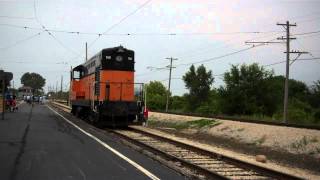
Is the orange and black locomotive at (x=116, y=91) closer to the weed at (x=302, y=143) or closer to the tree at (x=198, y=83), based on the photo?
the weed at (x=302, y=143)

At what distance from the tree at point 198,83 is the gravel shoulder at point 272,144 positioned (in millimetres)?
77120

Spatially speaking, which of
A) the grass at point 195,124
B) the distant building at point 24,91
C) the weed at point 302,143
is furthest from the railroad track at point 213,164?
the distant building at point 24,91

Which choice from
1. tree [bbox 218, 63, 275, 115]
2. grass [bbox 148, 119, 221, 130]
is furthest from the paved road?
tree [bbox 218, 63, 275, 115]

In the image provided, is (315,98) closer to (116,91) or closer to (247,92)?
(247,92)

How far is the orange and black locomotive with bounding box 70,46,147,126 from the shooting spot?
27938 mm

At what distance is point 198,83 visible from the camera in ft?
362

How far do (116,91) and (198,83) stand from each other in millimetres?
82100

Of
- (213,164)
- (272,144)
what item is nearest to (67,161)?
(213,164)

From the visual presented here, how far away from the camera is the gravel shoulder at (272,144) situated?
15.9m

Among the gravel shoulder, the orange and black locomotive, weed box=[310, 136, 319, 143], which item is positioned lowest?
the gravel shoulder

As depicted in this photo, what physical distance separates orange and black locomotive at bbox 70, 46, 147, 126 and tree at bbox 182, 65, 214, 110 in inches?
3001

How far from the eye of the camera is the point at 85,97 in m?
34.2

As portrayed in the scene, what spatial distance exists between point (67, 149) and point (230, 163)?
540 centimetres

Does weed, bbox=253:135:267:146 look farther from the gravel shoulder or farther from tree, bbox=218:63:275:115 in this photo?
tree, bbox=218:63:275:115
